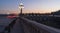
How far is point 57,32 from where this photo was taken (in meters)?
3.36

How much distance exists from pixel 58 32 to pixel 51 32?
0.59ft

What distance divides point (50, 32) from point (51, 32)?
43 millimetres

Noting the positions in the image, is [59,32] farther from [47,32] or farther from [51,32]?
[47,32]

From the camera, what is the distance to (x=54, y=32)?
3.41 metres

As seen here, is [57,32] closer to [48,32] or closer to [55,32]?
[55,32]

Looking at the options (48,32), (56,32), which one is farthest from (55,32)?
(48,32)

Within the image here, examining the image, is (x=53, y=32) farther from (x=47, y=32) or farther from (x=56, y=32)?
(x=47, y=32)

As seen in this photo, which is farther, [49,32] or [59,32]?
[49,32]

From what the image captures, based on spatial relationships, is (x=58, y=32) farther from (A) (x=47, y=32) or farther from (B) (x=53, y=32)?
(A) (x=47, y=32)

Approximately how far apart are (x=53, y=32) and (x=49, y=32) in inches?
6.8

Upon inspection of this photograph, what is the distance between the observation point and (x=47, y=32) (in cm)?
375

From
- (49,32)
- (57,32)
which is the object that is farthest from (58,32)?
(49,32)

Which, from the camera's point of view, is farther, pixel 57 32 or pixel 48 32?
pixel 48 32

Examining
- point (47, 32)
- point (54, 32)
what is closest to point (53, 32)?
point (54, 32)
